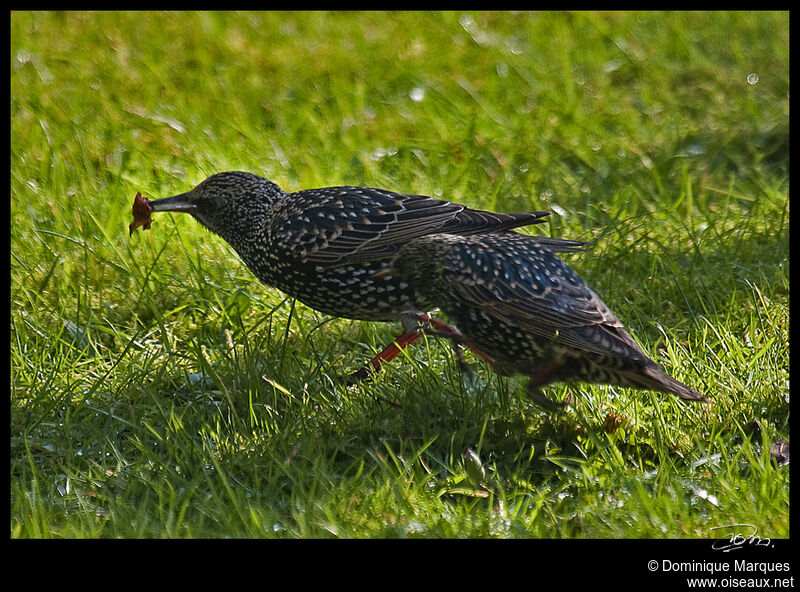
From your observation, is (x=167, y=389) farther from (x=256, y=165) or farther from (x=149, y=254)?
(x=256, y=165)

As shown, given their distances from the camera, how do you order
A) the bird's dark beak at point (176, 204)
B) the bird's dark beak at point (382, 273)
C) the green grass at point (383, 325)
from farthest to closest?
1. the bird's dark beak at point (176, 204)
2. the bird's dark beak at point (382, 273)
3. the green grass at point (383, 325)

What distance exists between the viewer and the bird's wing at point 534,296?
14.0ft

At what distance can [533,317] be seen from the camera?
4316 millimetres

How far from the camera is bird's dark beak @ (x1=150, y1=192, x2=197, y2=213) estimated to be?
17.6 ft

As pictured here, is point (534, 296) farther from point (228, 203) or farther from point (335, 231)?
point (228, 203)

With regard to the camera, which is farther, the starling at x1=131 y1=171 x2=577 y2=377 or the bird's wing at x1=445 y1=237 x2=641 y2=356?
the starling at x1=131 y1=171 x2=577 y2=377

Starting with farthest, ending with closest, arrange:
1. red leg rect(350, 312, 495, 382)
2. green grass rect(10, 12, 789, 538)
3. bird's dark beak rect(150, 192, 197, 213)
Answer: bird's dark beak rect(150, 192, 197, 213)
red leg rect(350, 312, 495, 382)
green grass rect(10, 12, 789, 538)

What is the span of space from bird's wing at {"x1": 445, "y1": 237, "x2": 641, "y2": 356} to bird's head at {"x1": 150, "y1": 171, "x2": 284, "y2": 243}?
3.88 ft
